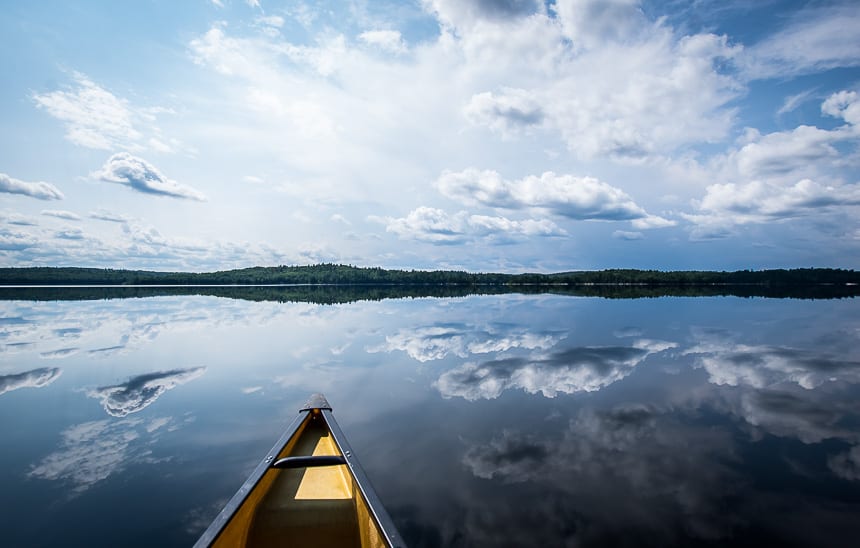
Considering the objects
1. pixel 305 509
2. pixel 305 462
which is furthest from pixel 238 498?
pixel 305 462

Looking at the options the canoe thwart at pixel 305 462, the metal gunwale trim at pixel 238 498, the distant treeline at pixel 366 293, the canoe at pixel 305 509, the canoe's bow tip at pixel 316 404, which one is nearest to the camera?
the metal gunwale trim at pixel 238 498

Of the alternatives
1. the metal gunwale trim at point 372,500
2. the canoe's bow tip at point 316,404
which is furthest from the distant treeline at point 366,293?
the metal gunwale trim at point 372,500

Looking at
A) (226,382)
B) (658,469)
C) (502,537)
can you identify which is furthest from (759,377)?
(226,382)

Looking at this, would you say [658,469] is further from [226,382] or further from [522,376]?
[226,382]

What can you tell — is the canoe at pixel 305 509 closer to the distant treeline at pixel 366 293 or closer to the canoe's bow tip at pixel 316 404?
the canoe's bow tip at pixel 316 404

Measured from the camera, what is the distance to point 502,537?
5.67 m

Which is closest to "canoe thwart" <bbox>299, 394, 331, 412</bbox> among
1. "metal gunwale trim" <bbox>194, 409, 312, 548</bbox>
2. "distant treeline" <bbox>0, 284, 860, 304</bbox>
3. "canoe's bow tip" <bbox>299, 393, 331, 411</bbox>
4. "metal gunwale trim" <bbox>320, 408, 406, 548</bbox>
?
"canoe's bow tip" <bbox>299, 393, 331, 411</bbox>

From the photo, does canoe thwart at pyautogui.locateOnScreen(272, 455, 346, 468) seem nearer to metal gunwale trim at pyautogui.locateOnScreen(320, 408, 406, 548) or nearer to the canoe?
the canoe

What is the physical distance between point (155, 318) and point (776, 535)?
39.2 meters

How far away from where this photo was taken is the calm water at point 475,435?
613 cm

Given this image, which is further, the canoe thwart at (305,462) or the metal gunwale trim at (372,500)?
the canoe thwart at (305,462)

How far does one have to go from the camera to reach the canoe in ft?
15.2

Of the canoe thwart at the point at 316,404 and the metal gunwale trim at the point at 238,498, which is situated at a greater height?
the metal gunwale trim at the point at 238,498

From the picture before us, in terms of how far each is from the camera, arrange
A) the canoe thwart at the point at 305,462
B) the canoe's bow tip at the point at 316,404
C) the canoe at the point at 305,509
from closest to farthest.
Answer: the canoe at the point at 305,509 → the canoe thwart at the point at 305,462 → the canoe's bow tip at the point at 316,404
